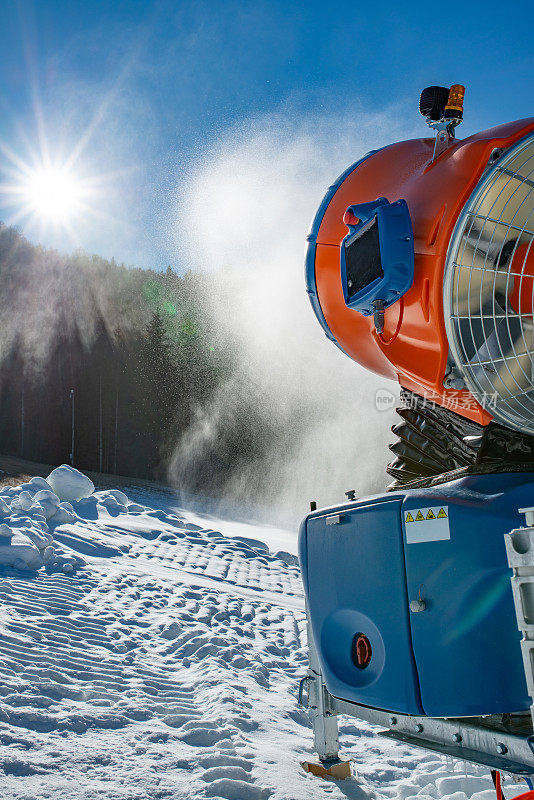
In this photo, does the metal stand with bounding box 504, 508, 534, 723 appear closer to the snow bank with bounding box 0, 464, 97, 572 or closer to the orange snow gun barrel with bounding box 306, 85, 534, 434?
the orange snow gun barrel with bounding box 306, 85, 534, 434

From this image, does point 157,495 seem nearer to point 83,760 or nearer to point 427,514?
point 83,760

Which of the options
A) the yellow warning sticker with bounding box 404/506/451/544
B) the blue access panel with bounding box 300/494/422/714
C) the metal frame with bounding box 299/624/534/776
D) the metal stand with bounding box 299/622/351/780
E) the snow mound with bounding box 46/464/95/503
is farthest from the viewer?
the snow mound with bounding box 46/464/95/503

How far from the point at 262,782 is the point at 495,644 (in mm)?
1227

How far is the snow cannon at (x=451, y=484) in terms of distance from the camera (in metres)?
1.60


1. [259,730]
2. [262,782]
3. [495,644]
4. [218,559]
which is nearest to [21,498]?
[218,559]

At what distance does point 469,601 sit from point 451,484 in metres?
0.29

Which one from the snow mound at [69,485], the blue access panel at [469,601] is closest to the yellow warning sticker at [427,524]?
the blue access panel at [469,601]

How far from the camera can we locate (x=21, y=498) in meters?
6.04

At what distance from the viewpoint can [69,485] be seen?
7355mm

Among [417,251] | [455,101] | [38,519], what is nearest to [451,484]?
[417,251]

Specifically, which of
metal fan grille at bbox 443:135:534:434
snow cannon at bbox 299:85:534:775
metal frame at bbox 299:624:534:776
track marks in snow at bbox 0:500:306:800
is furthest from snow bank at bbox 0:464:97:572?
metal fan grille at bbox 443:135:534:434

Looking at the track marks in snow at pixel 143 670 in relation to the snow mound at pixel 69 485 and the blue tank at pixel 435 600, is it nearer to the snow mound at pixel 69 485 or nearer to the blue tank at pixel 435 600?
the blue tank at pixel 435 600

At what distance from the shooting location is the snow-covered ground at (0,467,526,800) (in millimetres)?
2354

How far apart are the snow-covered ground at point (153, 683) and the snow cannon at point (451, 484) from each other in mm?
745
